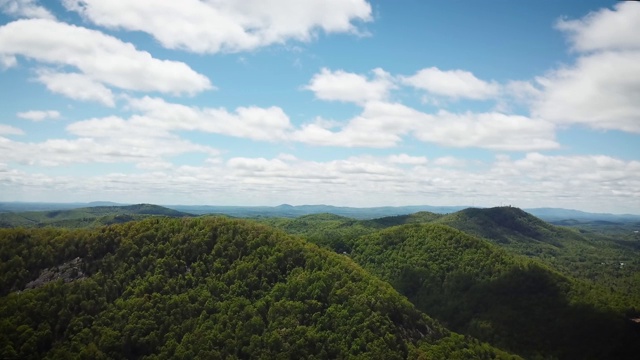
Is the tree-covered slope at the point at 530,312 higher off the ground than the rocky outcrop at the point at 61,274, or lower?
lower

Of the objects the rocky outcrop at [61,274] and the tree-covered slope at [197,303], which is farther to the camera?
the rocky outcrop at [61,274]

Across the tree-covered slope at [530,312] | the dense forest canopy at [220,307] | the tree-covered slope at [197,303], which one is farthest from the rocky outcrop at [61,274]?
the tree-covered slope at [530,312]

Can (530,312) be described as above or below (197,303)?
below

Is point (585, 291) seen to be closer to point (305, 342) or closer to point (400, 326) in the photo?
point (400, 326)

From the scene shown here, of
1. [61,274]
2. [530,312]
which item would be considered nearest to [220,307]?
[61,274]

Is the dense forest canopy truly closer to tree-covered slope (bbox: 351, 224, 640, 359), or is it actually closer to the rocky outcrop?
the rocky outcrop

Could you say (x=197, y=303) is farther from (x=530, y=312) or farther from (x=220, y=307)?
(x=530, y=312)

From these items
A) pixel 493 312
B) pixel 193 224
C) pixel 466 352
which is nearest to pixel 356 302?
pixel 466 352

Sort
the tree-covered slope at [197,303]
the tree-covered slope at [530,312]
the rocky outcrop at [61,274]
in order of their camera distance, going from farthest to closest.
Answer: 1. the tree-covered slope at [530,312]
2. the rocky outcrop at [61,274]
3. the tree-covered slope at [197,303]

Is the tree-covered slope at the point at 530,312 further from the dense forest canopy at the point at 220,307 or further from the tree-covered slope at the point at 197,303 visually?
the tree-covered slope at the point at 197,303

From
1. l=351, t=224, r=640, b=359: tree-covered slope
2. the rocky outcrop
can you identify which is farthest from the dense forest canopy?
l=351, t=224, r=640, b=359: tree-covered slope
